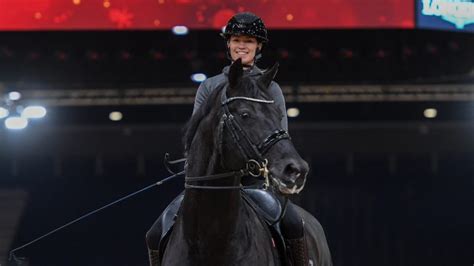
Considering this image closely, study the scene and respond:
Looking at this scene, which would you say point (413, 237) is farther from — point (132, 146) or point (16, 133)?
point (16, 133)

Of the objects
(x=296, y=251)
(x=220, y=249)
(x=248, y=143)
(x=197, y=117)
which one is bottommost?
(x=220, y=249)

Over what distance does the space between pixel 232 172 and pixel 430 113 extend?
13619 mm

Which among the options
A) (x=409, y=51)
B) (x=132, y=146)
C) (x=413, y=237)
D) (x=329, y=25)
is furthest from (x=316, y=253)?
(x=132, y=146)

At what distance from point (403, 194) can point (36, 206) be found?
6.00 m

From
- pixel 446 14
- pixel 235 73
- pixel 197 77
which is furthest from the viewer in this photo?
pixel 197 77

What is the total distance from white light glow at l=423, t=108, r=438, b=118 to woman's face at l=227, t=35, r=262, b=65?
12985 mm

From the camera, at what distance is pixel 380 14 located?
14.1 m

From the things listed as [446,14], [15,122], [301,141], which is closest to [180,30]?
[15,122]

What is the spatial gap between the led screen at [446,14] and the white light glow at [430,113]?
13.2 feet

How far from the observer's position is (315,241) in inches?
259

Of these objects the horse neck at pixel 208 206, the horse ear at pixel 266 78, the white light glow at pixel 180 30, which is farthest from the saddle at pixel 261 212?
the white light glow at pixel 180 30

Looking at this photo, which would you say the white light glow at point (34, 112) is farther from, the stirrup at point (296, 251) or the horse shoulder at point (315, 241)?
the stirrup at point (296, 251)

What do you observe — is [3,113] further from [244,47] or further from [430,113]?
[244,47]

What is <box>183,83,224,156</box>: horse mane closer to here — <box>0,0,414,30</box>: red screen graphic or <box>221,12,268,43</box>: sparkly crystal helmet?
<box>221,12,268,43</box>: sparkly crystal helmet
